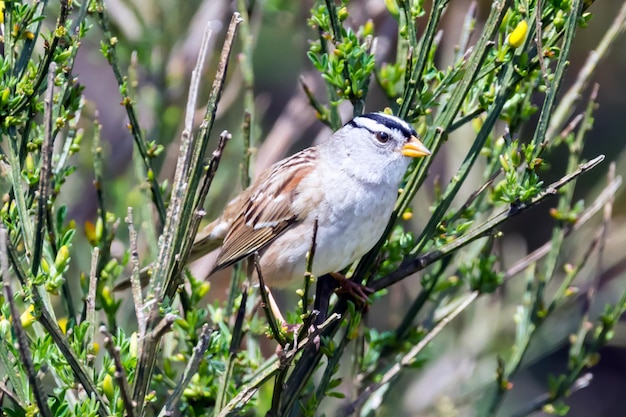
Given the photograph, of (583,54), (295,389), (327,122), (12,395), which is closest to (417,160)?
(327,122)

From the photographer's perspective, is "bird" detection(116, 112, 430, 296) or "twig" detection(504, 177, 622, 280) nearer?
"bird" detection(116, 112, 430, 296)

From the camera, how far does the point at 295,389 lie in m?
1.95

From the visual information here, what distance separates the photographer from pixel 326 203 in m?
2.43

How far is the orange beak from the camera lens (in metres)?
2.15

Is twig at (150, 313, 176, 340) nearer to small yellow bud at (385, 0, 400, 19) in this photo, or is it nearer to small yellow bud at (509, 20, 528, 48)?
small yellow bud at (509, 20, 528, 48)

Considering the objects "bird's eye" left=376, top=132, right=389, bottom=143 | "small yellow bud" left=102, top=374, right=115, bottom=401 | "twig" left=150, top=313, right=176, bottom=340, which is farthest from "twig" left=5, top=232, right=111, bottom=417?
"bird's eye" left=376, top=132, right=389, bottom=143

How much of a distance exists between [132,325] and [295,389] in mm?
1515

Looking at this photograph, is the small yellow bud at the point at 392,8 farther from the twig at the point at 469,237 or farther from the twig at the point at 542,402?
the twig at the point at 542,402

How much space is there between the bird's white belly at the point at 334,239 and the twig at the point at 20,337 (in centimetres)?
92

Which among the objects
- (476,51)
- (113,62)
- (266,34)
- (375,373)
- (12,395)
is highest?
(266,34)

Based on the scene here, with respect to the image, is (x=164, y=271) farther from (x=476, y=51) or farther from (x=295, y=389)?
(x=476, y=51)

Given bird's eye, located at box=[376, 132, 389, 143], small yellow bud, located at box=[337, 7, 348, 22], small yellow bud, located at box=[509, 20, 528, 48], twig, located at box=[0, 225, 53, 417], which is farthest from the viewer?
bird's eye, located at box=[376, 132, 389, 143]

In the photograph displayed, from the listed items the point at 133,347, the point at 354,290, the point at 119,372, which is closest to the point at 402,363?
the point at 354,290


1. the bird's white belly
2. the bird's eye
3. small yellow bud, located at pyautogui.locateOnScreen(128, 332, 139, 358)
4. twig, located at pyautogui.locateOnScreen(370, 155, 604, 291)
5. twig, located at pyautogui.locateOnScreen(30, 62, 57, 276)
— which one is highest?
twig, located at pyautogui.locateOnScreen(30, 62, 57, 276)
